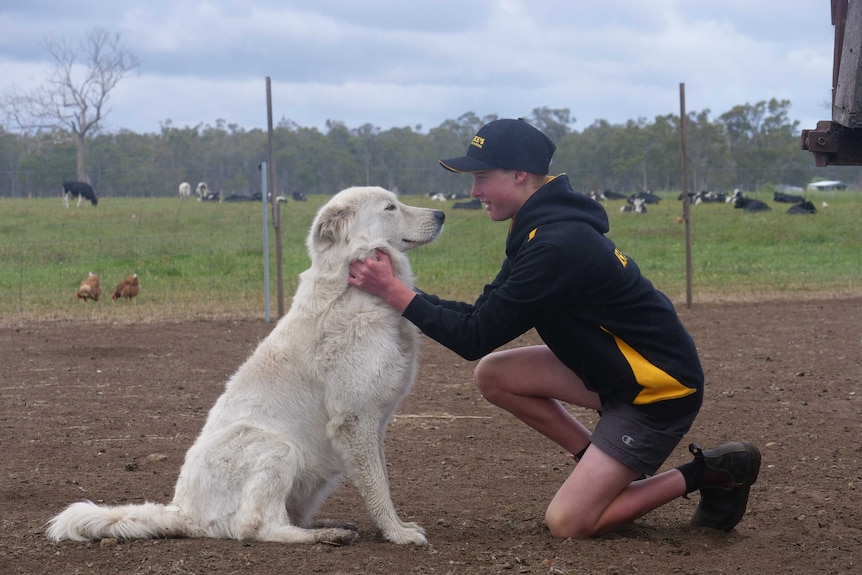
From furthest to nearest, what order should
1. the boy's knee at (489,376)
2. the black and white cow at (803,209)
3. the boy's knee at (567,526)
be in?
the black and white cow at (803,209) < the boy's knee at (489,376) < the boy's knee at (567,526)

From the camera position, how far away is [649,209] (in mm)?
33594

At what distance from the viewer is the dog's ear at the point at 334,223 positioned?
4.52m

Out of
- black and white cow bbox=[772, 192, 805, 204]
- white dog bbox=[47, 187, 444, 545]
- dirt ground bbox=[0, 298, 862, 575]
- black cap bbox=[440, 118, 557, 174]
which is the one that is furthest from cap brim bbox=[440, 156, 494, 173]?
black and white cow bbox=[772, 192, 805, 204]

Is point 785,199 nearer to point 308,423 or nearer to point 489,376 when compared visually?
point 489,376

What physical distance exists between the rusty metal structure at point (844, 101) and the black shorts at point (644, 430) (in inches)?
48.2

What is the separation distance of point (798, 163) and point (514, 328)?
5278 cm

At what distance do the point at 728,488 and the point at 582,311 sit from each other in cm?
109

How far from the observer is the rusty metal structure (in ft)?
12.7

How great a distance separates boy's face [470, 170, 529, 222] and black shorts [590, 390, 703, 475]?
105 cm

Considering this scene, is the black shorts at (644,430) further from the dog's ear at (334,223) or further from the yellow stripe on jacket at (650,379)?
the dog's ear at (334,223)

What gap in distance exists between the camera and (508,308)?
434 cm

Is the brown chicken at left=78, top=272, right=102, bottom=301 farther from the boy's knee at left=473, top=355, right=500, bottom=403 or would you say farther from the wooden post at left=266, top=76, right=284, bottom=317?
the boy's knee at left=473, top=355, right=500, bottom=403

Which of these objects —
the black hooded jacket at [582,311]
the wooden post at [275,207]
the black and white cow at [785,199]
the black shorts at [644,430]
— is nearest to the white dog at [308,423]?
the black hooded jacket at [582,311]

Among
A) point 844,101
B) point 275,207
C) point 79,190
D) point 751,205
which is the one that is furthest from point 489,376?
point 79,190
